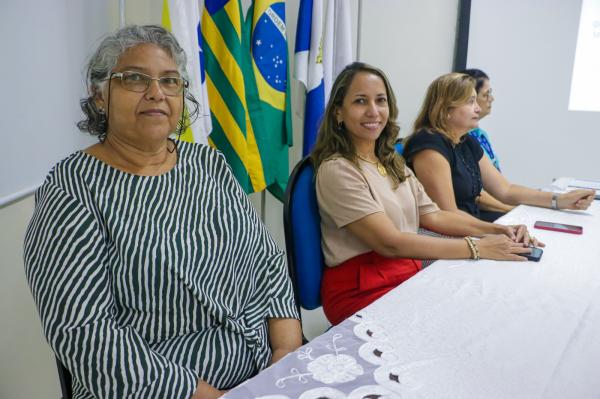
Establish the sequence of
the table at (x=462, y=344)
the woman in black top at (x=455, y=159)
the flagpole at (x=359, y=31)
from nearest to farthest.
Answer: the table at (x=462, y=344), the woman in black top at (x=455, y=159), the flagpole at (x=359, y=31)

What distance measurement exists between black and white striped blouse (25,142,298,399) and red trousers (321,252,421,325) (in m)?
0.27

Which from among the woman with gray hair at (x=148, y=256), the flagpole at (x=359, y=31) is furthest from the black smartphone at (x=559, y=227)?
the flagpole at (x=359, y=31)

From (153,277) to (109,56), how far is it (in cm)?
50

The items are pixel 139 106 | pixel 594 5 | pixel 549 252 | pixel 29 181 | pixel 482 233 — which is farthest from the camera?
pixel 594 5

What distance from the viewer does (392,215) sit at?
1.55 m

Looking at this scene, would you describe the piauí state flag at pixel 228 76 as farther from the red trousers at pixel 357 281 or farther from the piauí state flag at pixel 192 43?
the red trousers at pixel 357 281

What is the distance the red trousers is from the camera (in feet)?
4.79

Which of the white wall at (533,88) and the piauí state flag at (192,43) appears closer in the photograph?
the piauí state flag at (192,43)

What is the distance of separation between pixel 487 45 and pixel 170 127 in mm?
3478

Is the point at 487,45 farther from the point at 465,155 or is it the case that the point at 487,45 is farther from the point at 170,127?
the point at 170,127

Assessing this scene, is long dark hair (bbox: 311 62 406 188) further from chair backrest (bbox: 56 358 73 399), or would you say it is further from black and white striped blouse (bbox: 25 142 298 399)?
chair backrest (bbox: 56 358 73 399)

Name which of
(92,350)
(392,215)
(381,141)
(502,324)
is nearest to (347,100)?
(381,141)

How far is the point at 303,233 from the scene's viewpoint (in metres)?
1.42

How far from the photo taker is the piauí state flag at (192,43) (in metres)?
1.79
